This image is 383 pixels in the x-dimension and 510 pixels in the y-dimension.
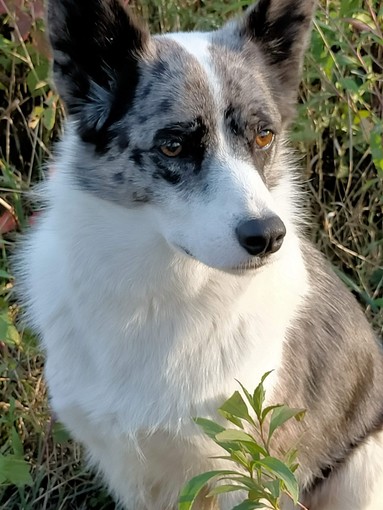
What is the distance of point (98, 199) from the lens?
2.21 metres

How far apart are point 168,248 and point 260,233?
1.36 feet

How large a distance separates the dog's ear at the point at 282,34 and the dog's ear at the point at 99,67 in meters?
0.33

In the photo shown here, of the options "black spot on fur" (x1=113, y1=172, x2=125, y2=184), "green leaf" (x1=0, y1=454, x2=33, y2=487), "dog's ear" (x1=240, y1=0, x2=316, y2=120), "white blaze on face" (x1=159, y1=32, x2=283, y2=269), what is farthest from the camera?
"green leaf" (x1=0, y1=454, x2=33, y2=487)

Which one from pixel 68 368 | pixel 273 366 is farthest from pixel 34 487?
pixel 273 366

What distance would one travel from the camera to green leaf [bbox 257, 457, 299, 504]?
1.63 metres

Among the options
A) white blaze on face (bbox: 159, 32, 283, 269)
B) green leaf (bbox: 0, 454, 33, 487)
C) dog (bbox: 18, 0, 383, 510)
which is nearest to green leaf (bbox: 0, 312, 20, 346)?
dog (bbox: 18, 0, 383, 510)

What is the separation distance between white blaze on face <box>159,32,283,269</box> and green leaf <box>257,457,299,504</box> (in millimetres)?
487

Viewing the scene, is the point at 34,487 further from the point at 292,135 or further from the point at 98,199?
the point at 292,135

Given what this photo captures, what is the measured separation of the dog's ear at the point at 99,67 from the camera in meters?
2.11

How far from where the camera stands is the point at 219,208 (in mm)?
1937

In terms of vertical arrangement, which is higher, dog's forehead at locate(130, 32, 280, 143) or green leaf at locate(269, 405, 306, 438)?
dog's forehead at locate(130, 32, 280, 143)

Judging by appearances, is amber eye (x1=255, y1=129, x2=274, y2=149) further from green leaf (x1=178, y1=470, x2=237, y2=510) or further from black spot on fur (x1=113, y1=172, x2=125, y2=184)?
green leaf (x1=178, y1=470, x2=237, y2=510)

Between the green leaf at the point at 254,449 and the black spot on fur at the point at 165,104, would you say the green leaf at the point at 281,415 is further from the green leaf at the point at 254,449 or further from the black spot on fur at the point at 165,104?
the black spot on fur at the point at 165,104

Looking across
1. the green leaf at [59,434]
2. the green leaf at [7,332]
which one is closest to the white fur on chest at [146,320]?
the green leaf at [7,332]
